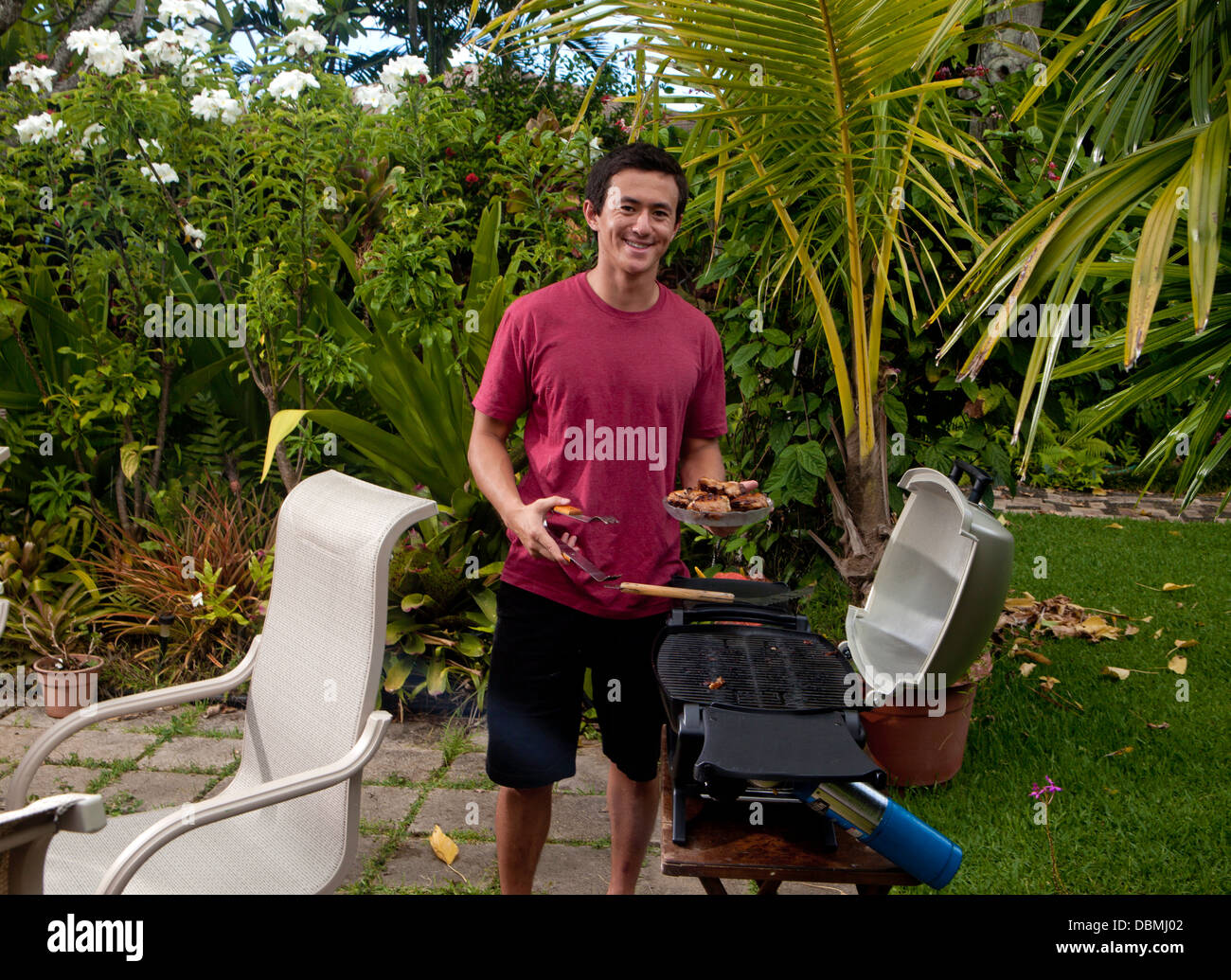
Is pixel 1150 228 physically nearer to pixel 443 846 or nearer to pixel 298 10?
pixel 443 846

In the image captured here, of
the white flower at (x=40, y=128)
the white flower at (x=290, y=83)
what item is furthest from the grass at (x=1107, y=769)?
the white flower at (x=40, y=128)

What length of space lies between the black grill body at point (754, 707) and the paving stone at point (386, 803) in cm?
164

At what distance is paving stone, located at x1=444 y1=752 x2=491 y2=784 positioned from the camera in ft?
11.6

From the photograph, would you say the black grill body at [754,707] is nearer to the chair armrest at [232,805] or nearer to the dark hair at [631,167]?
the chair armrest at [232,805]

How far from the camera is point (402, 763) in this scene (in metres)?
3.67

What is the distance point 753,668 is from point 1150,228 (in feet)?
3.38

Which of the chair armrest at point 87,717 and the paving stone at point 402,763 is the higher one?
the chair armrest at point 87,717

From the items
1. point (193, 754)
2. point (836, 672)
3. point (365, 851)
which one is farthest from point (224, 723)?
point (836, 672)

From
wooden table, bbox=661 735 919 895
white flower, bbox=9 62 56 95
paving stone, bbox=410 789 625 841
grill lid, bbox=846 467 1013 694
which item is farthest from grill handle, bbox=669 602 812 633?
white flower, bbox=9 62 56 95

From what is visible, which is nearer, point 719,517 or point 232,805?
point 232,805

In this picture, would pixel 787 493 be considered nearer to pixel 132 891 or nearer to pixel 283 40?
pixel 132 891

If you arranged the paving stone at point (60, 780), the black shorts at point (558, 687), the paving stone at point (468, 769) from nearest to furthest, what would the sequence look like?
the black shorts at point (558, 687)
the paving stone at point (60, 780)
the paving stone at point (468, 769)

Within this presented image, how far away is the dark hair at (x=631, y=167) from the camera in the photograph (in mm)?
2184

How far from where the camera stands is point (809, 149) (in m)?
Result: 2.78
